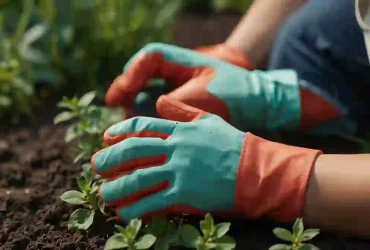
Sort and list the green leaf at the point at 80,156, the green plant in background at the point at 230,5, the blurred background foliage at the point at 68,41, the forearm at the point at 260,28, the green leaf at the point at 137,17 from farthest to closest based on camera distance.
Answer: the green plant in background at the point at 230,5
the green leaf at the point at 137,17
the blurred background foliage at the point at 68,41
the forearm at the point at 260,28
the green leaf at the point at 80,156

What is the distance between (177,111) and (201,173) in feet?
0.55

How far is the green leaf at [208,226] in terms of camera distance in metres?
1.11

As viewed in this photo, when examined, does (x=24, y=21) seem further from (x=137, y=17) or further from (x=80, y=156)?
(x=80, y=156)

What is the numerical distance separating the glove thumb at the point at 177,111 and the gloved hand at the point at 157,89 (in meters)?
0.17

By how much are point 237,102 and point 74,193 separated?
1.23ft

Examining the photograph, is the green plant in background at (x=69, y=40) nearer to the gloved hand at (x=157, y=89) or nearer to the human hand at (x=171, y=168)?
the gloved hand at (x=157, y=89)

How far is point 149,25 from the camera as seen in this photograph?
1886mm

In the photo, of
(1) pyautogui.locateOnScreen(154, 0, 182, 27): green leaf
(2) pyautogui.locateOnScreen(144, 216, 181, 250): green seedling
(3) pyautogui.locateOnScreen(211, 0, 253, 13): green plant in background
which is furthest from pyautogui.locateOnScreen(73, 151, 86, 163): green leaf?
(3) pyautogui.locateOnScreen(211, 0, 253, 13): green plant in background

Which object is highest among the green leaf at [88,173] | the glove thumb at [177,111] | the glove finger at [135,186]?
the glove thumb at [177,111]

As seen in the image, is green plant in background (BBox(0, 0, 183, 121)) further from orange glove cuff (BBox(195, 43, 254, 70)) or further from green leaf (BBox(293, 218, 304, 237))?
green leaf (BBox(293, 218, 304, 237))

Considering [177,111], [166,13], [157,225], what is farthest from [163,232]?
[166,13]

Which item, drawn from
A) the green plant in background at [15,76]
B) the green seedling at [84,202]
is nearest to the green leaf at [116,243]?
the green seedling at [84,202]

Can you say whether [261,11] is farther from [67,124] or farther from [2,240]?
[2,240]

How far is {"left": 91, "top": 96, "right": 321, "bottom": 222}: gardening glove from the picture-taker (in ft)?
3.78
